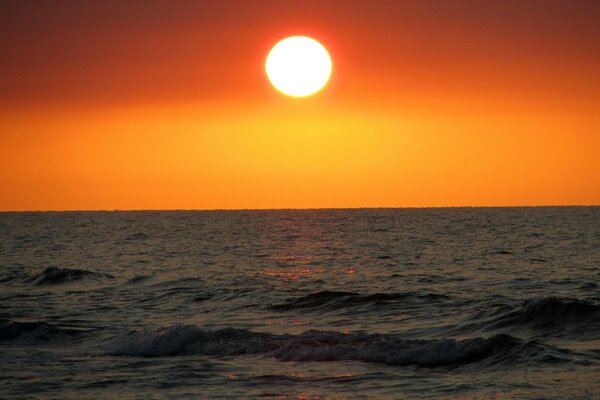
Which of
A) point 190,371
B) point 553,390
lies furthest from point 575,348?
point 190,371

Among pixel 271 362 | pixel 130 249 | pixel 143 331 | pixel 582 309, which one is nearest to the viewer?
pixel 271 362

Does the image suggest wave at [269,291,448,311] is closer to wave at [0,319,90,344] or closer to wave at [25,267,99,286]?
wave at [0,319,90,344]

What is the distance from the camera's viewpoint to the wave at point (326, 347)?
25.3 m

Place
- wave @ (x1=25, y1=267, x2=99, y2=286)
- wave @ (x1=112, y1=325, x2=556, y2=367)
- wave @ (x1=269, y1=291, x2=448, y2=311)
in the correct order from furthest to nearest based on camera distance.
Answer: wave @ (x1=25, y1=267, x2=99, y2=286) < wave @ (x1=269, y1=291, x2=448, y2=311) < wave @ (x1=112, y1=325, x2=556, y2=367)

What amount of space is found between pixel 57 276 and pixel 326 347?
31788 millimetres

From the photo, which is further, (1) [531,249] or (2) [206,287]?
(1) [531,249]

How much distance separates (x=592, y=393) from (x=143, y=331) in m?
14.6

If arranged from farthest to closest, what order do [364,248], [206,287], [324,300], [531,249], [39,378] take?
1. [364,248]
2. [531,249]
3. [206,287]
4. [324,300]
5. [39,378]

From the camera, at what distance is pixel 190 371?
2416cm

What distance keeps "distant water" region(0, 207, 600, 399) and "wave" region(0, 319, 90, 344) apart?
6 centimetres

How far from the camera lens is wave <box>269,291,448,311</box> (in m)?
38.7

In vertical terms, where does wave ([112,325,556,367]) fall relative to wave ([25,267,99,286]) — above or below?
below

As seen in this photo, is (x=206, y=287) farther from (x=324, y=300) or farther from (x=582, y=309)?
(x=582, y=309)

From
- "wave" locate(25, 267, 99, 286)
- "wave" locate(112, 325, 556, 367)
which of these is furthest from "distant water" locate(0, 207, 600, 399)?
"wave" locate(25, 267, 99, 286)
